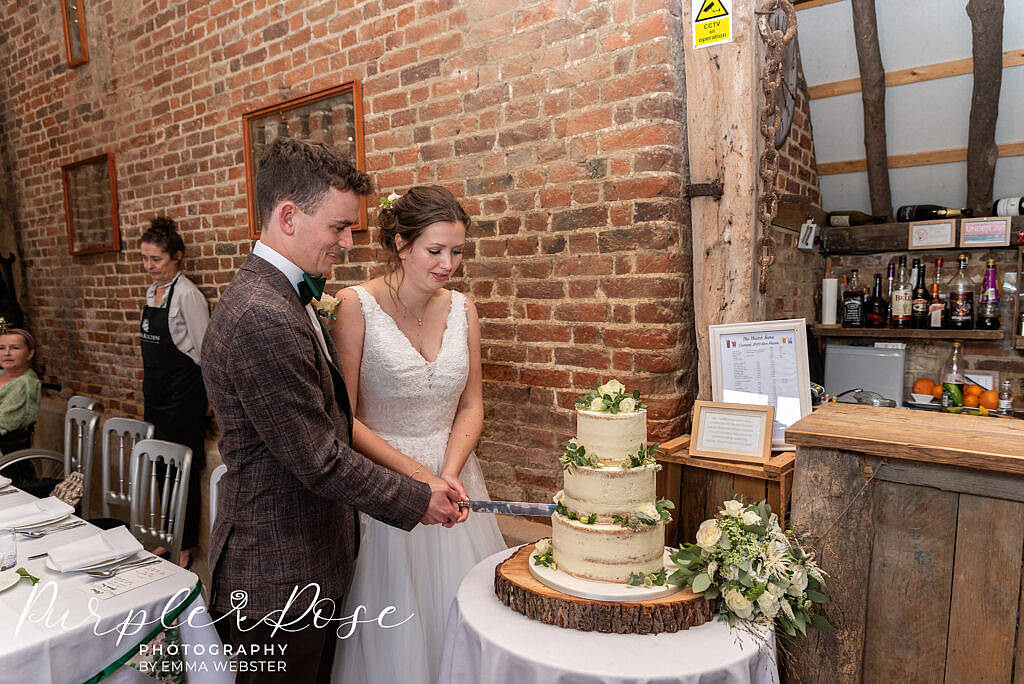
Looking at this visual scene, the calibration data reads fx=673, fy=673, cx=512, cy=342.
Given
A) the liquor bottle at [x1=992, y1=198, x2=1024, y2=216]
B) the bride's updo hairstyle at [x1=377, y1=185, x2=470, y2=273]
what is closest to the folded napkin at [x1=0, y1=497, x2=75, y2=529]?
the bride's updo hairstyle at [x1=377, y1=185, x2=470, y2=273]

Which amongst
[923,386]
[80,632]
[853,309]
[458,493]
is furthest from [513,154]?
[923,386]

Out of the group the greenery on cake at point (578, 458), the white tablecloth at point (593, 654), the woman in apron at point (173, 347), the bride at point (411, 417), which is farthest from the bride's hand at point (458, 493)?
the woman in apron at point (173, 347)

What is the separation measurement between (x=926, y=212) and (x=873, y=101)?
611 millimetres

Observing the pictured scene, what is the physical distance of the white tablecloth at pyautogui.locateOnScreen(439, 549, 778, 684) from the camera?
1266mm

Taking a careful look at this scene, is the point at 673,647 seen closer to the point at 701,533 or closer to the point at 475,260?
the point at 701,533

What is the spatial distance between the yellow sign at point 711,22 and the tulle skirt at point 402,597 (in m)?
1.69

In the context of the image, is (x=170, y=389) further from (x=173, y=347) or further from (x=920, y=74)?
(x=920, y=74)

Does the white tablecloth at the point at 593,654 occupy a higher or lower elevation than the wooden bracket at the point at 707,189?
lower

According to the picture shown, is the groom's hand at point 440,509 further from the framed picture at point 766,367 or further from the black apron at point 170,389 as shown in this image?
the black apron at point 170,389

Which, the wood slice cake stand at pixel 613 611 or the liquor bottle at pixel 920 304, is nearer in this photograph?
the wood slice cake stand at pixel 613 611

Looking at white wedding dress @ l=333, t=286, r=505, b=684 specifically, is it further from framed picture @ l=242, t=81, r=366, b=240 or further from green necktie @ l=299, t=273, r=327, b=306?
framed picture @ l=242, t=81, r=366, b=240

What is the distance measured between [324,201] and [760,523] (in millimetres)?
1205

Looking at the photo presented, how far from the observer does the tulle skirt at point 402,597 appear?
1.91 metres

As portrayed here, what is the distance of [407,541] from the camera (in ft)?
6.57
